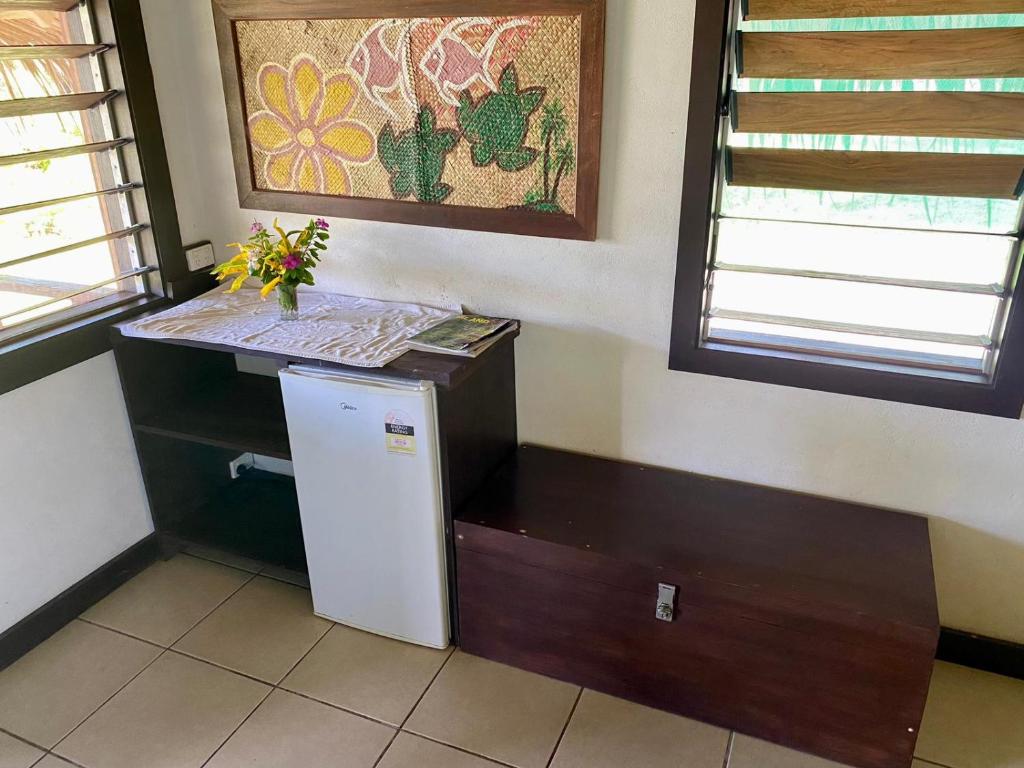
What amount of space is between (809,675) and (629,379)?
83 cm

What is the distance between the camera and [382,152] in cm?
→ 213

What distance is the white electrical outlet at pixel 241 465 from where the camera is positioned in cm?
269

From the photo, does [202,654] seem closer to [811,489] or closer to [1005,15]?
[811,489]

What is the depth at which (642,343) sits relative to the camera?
2.04 m

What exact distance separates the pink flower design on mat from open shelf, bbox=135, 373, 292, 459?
646mm

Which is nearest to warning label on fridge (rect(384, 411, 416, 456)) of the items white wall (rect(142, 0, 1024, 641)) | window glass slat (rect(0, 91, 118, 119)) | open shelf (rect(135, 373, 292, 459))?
open shelf (rect(135, 373, 292, 459))

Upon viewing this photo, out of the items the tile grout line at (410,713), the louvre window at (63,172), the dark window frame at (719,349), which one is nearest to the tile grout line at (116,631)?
the tile grout line at (410,713)

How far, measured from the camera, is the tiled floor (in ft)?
5.86

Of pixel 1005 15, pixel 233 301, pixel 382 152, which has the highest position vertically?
pixel 1005 15

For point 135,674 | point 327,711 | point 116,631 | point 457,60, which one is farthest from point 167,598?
point 457,60

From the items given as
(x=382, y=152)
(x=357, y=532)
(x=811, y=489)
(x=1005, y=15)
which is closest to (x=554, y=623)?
(x=357, y=532)

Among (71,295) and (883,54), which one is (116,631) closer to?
(71,295)

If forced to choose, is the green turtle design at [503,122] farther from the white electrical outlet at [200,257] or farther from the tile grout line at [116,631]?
the tile grout line at [116,631]

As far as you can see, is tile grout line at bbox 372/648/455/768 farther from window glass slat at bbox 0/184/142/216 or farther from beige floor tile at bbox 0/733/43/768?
window glass slat at bbox 0/184/142/216
